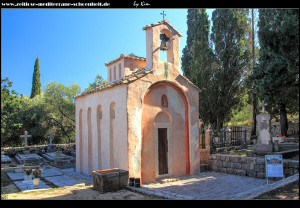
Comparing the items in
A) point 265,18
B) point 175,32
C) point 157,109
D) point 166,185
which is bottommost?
point 166,185

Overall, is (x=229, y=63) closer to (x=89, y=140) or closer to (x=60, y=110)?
(x=89, y=140)

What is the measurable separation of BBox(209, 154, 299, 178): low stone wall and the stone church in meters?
1.34

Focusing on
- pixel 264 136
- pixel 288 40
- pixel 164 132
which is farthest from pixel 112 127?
pixel 264 136

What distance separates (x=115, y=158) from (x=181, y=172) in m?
3.79

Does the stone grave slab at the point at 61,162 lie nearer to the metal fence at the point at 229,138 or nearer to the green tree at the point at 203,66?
the metal fence at the point at 229,138

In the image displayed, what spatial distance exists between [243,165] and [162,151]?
4413 millimetres

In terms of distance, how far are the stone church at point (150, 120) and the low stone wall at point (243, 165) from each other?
1.34m

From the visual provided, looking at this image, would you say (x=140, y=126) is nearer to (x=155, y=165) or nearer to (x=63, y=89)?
(x=155, y=165)

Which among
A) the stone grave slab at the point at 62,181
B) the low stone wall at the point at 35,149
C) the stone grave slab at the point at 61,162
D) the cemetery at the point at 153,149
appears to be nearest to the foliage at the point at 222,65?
the cemetery at the point at 153,149

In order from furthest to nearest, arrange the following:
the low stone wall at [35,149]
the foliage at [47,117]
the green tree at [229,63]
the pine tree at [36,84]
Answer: the pine tree at [36,84] < the foliage at [47,117] < the green tree at [229,63] < the low stone wall at [35,149]

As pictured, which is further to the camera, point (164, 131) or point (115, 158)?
point (164, 131)

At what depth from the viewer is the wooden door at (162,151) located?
490 inches

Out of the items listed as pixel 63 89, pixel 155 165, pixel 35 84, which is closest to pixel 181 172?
pixel 155 165
